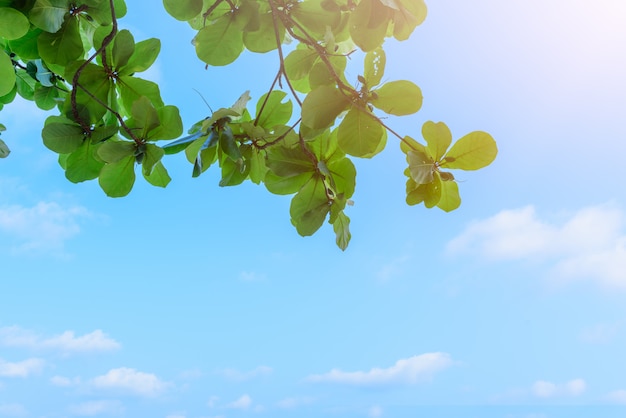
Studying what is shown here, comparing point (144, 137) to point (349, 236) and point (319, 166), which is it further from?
point (349, 236)

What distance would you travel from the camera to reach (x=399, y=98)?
3.37 ft

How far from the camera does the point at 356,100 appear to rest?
1023mm

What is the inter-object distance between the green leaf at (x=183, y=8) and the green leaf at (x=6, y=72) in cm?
33

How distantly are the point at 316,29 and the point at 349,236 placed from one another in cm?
46

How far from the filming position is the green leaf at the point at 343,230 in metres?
1.22

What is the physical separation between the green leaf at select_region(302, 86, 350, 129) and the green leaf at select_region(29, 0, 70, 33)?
0.58 metres

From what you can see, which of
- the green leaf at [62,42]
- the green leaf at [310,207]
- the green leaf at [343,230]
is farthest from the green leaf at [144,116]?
the green leaf at [343,230]

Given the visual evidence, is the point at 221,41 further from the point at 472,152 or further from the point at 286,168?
the point at 472,152

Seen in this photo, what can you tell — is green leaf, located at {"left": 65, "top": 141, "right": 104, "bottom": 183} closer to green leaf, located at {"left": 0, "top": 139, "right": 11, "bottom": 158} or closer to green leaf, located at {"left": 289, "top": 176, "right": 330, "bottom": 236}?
green leaf, located at {"left": 0, "top": 139, "right": 11, "bottom": 158}

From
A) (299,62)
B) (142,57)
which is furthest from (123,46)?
(299,62)

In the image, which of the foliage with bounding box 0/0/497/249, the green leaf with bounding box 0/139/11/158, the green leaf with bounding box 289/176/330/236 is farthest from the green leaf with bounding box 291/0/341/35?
the green leaf with bounding box 0/139/11/158

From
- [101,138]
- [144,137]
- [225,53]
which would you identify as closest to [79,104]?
[101,138]

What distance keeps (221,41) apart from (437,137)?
1.66 feet

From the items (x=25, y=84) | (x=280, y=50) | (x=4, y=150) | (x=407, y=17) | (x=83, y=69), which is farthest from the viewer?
(x=25, y=84)
